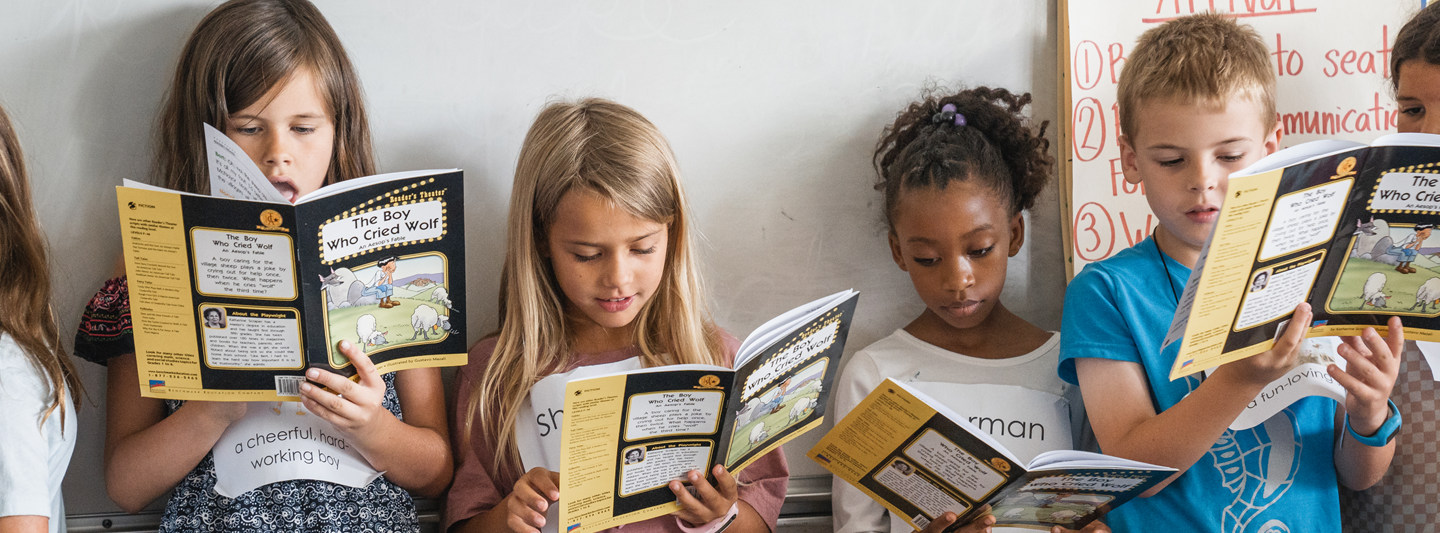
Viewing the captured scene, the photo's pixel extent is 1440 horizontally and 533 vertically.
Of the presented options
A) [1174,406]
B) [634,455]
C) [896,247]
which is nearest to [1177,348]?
[1174,406]

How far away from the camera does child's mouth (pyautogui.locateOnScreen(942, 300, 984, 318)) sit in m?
1.53

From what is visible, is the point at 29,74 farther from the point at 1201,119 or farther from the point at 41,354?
the point at 1201,119

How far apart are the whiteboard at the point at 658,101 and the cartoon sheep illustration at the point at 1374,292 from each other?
58 cm

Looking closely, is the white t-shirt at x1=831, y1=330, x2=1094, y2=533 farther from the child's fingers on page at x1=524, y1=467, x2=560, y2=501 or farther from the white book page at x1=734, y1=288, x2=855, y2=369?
the child's fingers on page at x1=524, y1=467, x2=560, y2=501

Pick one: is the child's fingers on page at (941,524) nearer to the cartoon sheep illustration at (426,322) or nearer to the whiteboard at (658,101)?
the whiteboard at (658,101)

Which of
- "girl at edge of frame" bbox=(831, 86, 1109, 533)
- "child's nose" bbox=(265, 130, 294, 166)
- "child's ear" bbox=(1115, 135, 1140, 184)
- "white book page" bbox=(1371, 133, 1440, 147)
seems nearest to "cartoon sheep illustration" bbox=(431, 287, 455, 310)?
"child's nose" bbox=(265, 130, 294, 166)

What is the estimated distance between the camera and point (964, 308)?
1.54 m

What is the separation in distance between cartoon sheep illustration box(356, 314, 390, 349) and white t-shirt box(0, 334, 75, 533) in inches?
15.9

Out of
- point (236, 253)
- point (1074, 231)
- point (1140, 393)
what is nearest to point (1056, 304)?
point (1074, 231)

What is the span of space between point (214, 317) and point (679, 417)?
0.56m

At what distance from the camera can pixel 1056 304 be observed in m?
1.75

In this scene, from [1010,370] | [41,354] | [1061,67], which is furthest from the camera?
[1061,67]

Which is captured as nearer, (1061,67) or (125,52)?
(125,52)

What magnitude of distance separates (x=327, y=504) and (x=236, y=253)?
16.5 inches
